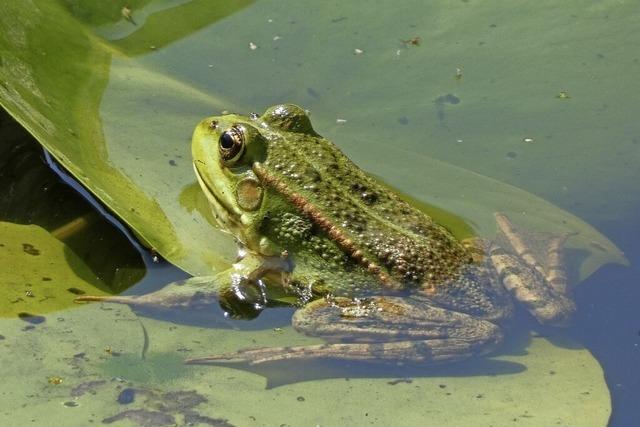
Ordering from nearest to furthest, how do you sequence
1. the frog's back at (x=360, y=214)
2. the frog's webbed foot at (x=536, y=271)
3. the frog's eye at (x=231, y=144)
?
the frog's back at (x=360, y=214), the frog's webbed foot at (x=536, y=271), the frog's eye at (x=231, y=144)

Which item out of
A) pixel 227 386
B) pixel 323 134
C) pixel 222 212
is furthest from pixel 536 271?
pixel 227 386

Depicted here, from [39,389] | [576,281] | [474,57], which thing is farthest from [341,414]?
[474,57]

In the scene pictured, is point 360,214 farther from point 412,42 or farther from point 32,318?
point 32,318

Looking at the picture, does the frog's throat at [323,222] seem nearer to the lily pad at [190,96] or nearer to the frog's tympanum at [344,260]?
the frog's tympanum at [344,260]

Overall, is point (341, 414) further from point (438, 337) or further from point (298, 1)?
point (298, 1)

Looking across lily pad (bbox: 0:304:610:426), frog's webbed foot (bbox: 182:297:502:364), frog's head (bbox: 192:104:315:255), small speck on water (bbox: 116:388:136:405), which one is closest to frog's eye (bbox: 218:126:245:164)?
frog's head (bbox: 192:104:315:255)

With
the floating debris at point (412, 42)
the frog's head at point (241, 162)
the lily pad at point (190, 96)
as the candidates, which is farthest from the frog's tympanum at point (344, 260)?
the floating debris at point (412, 42)
